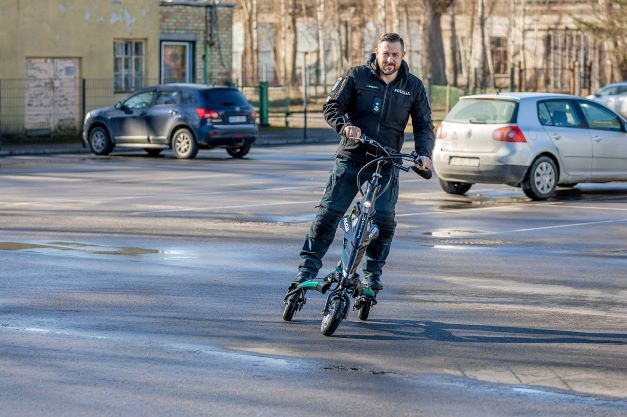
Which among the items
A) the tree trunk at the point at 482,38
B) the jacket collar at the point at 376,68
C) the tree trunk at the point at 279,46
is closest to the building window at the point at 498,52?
the tree trunk at the point at 482,38

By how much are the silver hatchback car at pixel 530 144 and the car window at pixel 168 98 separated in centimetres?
1049

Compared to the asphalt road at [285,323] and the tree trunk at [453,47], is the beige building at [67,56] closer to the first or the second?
the asphalt road at [285,323]

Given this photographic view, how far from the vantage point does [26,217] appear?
16.5 m

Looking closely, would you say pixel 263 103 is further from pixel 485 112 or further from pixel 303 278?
pixel 303 278

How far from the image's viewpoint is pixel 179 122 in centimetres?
2919

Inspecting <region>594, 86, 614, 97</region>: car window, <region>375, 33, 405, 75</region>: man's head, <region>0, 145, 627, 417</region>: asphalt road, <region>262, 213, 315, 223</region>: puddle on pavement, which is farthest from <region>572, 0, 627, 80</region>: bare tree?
<region>375, 33, 405, 75</region>: man's head

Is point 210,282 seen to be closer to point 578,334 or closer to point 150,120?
point 578,334

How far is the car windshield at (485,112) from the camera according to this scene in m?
19.6

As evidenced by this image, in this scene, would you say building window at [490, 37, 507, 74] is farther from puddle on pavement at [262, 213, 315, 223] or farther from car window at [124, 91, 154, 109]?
puddle on pavement at [262, 213, 315, 223]

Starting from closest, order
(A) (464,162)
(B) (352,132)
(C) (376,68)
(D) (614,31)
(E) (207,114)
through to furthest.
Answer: (B) (352,132)
(C) (376,68)
(A) (464,162)
(E) (207,114)
(D) (614,31)

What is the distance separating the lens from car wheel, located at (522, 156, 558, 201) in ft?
63.3

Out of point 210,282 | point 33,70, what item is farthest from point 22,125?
point 210,282

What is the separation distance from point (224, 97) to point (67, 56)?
911 cm

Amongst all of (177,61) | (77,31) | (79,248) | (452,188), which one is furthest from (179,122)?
(79,248)
